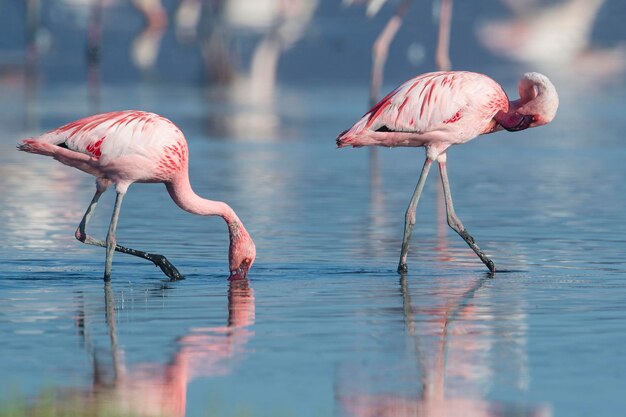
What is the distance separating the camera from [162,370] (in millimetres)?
7809

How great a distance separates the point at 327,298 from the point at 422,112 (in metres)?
2.04

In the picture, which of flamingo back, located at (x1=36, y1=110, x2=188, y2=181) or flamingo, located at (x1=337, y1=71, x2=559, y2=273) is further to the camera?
flamingo, located at (x1=337, y1=71, x2=559, y2=273)

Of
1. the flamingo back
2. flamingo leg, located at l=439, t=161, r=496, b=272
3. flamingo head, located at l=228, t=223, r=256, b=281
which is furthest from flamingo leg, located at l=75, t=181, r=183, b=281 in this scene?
flamingo leg, located at l=439, t=161, r=496, b=272

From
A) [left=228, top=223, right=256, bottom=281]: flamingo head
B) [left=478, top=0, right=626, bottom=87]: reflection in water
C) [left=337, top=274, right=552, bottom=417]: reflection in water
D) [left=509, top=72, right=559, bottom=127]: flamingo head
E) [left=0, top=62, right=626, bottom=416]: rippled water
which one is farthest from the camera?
[left=478, top=0, right=626, bottom=87]: reflection in water

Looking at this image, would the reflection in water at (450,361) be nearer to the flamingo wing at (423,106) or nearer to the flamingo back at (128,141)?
the flamingo wing at (423,106)

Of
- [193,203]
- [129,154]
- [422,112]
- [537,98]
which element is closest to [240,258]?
[193,203]

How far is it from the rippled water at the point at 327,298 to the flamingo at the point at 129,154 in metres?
0.23

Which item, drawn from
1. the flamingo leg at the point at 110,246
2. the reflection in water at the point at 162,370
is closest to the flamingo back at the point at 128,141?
the flamingo leg at the point at 110,246

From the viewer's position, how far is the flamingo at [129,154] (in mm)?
11180

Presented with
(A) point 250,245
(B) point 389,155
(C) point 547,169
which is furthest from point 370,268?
(B) point 389,155

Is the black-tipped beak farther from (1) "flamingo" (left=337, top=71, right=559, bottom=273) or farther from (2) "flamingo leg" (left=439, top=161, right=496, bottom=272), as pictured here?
(2) "flamingo leg" (left=439, top=161, right=496, bottom=272)

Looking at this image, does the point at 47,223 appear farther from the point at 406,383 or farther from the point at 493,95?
the point at 406,383

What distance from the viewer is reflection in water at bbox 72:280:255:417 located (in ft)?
23.2

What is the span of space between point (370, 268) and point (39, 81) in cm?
3087
